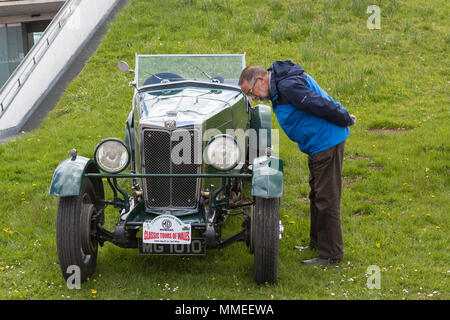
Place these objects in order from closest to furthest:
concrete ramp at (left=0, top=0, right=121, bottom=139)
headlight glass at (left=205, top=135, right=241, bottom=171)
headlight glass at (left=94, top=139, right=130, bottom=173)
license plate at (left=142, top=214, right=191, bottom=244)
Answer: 1. license plate at (left=142, top=214, right=191, bottom=244)
2. headlight glass at (left=205, top=135, right=241, bottom=171)
3. headlight glass at (left=94, top=139, right=130, bottom=173)
4. concrete ramp at (left=0, top=0, right=121, bottom=139)

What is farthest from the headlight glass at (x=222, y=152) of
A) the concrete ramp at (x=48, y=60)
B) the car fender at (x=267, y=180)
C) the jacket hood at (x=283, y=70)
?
the concrete ramp at (x=48, y=60)

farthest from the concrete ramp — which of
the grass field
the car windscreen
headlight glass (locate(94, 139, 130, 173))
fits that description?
headlight glass (locate(94, 139, 130, 173))

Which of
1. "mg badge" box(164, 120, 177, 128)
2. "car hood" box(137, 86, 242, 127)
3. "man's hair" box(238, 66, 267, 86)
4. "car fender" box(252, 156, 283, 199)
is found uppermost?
"man's hair" box(238, 66, 267, 86)

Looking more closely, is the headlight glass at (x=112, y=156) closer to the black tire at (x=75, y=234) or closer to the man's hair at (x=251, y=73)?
the black tire at (x=75, y=234)

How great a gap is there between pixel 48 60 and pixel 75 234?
855 cm

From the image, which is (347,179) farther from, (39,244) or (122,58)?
(122,58)

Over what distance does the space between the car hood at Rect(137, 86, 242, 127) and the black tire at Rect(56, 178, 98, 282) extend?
0.87 m

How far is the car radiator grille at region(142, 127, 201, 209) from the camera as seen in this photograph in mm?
4484

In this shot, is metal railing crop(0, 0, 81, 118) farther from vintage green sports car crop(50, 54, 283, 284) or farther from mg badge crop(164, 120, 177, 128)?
mg badge crop(164, 120, 177, 128)

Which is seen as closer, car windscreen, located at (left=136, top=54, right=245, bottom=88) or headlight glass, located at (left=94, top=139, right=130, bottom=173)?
headlight glass, located at (left=94, top=139, right=130, bottom=173)

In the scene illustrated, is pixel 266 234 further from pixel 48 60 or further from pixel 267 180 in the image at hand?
pixel 48 60

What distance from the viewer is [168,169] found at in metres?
4.53

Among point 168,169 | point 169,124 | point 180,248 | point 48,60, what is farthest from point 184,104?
point 48,60

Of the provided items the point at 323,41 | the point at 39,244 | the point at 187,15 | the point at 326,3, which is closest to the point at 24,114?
the point at 187,15
